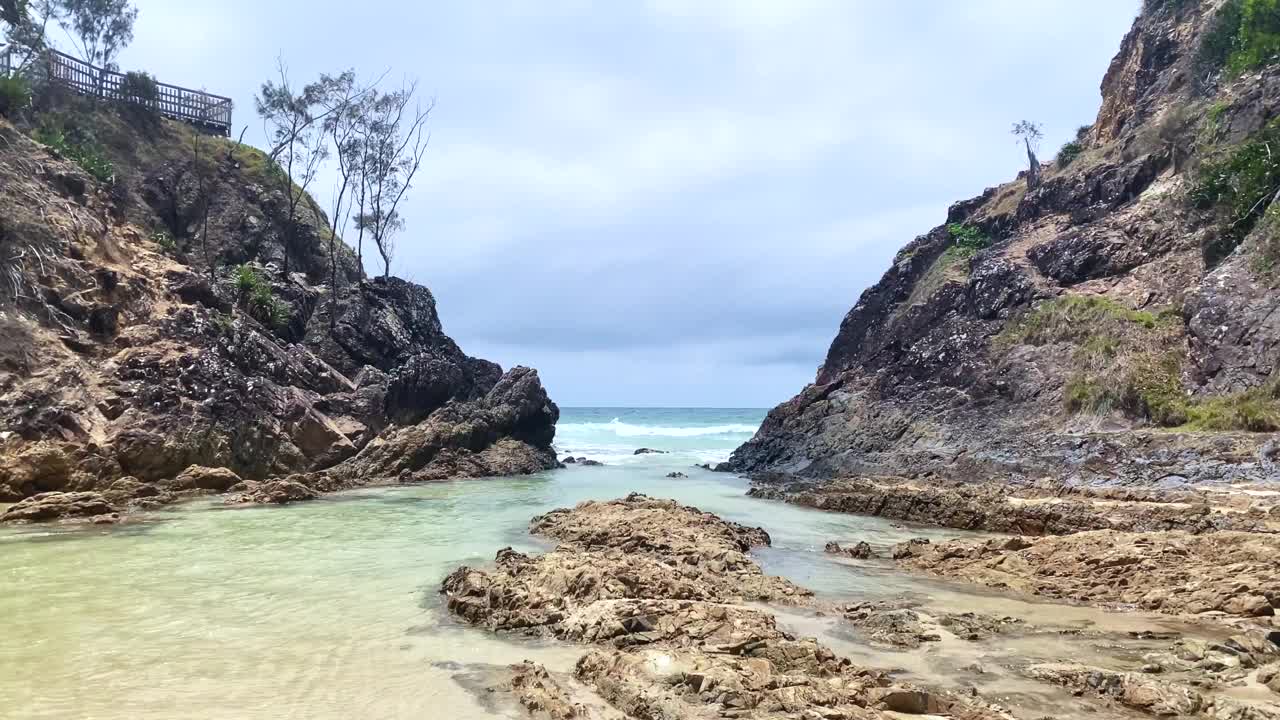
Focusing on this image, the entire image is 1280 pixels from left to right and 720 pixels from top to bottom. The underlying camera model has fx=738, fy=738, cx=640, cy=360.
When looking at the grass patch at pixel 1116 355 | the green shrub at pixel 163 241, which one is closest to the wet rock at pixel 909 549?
the grass patch at pixel 1116 355

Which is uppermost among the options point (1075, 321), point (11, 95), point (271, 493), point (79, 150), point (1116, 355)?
point (11, 95)

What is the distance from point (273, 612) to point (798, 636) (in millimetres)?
5787

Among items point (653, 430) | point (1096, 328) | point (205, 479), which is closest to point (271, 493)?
point (205, 479)

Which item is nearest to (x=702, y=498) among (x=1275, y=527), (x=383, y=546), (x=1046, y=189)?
(x=383, y=546)

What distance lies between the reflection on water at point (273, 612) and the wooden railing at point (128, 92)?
25.6 meters

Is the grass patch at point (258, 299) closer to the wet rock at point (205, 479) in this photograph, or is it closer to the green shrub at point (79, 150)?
the green shrub at point (79, 150)

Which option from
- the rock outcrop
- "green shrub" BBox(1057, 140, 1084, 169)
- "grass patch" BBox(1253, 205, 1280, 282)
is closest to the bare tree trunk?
"green shrub" BBox(1057, 140, 1084, 169)

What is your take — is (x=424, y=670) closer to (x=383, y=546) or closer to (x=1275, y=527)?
(x=383, y=546)

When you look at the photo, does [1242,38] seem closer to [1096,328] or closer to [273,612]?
[1096,328]

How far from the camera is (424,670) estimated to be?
20.6 ft

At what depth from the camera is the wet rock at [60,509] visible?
48.6 ft

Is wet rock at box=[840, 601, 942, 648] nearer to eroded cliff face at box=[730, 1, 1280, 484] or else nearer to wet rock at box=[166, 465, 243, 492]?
eroded cliff face at box=[730, 1, 1280, 484]

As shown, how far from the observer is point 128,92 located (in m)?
34.2

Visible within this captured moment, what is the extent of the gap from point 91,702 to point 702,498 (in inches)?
744
